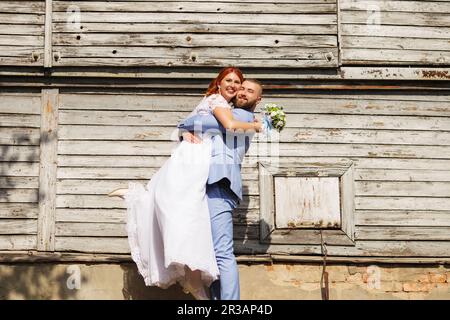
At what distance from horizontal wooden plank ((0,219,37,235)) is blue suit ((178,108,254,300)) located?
2176 millimetres

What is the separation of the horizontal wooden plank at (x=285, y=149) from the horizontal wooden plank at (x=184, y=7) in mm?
1417

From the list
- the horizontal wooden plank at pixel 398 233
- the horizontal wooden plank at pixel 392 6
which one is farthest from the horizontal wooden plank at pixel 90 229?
the horizontal wooden plank at pixel 392 6

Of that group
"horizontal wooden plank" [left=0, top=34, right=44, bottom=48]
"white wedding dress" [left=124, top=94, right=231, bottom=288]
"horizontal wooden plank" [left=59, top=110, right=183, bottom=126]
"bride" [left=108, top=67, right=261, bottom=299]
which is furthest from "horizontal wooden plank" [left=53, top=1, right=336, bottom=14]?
"white wedding dress" [left=124, top=94, right=231, bottom=288]

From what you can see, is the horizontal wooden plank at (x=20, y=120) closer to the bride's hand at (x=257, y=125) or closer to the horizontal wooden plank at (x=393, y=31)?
the bride's hand at (x=257, y=125)

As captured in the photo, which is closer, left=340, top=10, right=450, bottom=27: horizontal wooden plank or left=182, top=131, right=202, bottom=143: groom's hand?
left=182, top=131, right=202, bottom=143: groom's hand

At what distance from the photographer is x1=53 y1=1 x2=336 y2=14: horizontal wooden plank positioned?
742 centimetres

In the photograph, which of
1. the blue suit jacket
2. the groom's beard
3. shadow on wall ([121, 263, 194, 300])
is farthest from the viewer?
shadow on wall ([121, 263, 194, 300])

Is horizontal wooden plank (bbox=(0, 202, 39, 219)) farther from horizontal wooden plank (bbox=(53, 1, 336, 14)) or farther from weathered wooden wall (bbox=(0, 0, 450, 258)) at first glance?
horizontal wooden plank (bbox=(53, 1, 336, 14))

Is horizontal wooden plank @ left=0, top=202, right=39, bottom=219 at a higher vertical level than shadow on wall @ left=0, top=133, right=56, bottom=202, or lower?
lower

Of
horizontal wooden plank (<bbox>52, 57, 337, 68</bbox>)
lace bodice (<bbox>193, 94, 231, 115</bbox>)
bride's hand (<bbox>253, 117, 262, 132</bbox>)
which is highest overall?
horizontal wooden plank (<bbox>52, 57, 337, 68</bbox>)

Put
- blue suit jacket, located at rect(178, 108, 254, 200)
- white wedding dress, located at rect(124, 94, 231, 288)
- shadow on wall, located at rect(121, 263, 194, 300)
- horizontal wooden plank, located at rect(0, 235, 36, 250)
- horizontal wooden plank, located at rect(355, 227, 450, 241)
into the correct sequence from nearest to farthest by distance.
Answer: white wedding dress, located at rect(124, 94, 231, 288)
blue suit jacket, located at rect(178, 108, 254, 200)
shadow on wall, located at rect(121, 263, 194, 300)
horizontal wooden plank, located at rect(0, 235, 36, 250)
horizontal wooden plank, located at rect(355, 227, 450, 241)

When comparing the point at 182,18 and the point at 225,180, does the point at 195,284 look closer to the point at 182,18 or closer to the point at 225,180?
the point at 225,180

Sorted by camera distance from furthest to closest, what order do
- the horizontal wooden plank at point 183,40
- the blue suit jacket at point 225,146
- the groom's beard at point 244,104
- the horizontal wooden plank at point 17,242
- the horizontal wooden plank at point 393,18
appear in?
the horizontal wooden plank at point 393,18 → the horizontal wooden plank at point 183,40 → the horizontal wooden plank at point 17,242 → the groom's beard at point 244,104 → the blue suit jacket at point 225,146

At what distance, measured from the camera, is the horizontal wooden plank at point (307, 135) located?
7328mm
